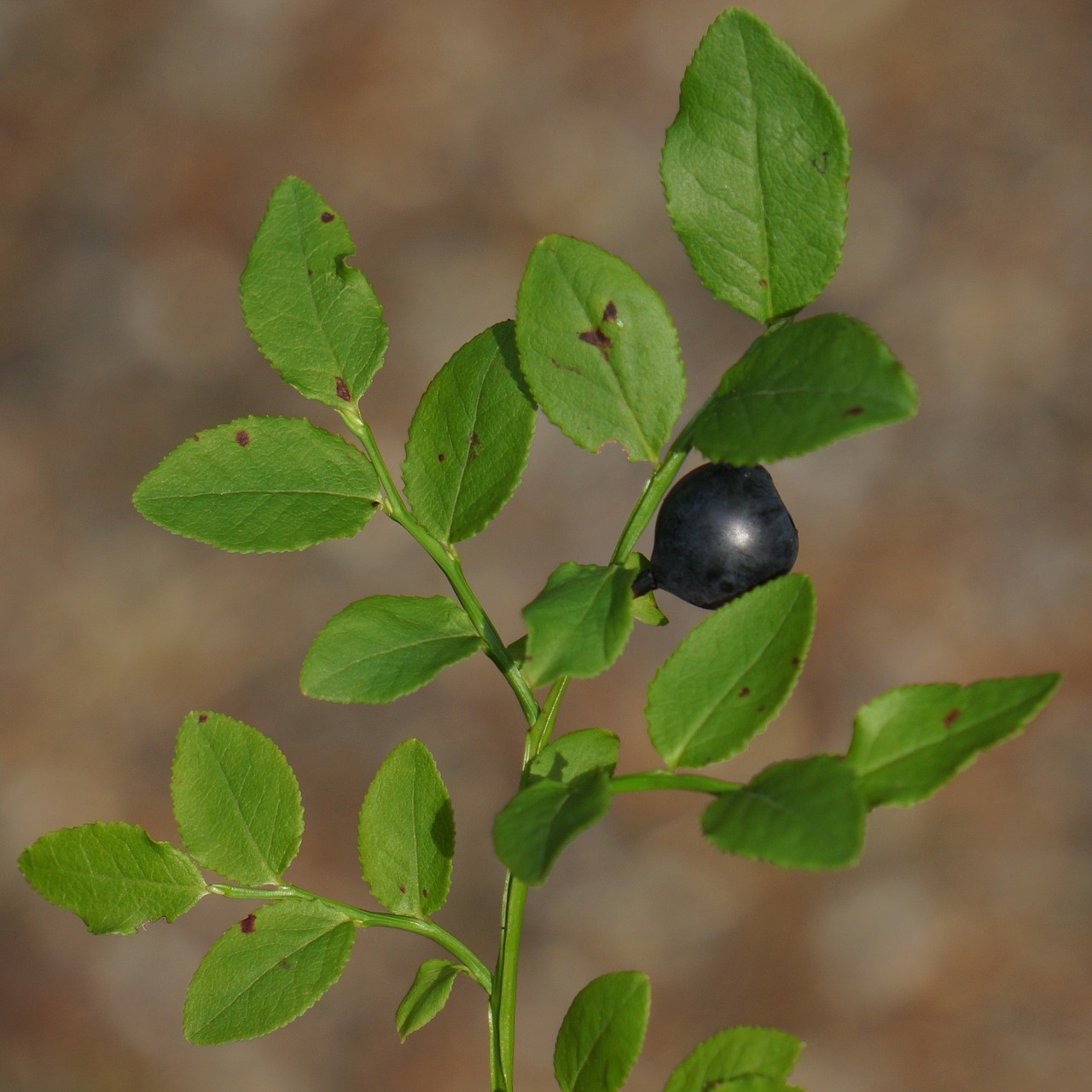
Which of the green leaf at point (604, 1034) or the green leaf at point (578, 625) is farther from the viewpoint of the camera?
the green leaf at point (604, 1034)

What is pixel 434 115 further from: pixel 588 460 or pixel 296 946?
pixel 296 946

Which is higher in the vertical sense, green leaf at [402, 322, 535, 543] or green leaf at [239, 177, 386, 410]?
green leaf at [239, 177, 386, 410]

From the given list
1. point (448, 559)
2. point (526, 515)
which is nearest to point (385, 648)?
point (448, 559)

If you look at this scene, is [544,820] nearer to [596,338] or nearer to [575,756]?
[575,756]

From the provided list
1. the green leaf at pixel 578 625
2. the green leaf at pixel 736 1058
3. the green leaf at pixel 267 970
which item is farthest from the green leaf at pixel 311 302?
the green leaf at pixel 736 1058

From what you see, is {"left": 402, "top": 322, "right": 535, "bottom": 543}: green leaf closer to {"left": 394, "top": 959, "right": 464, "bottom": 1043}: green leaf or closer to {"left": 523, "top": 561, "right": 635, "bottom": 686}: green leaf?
{"left": 523, "top": 561, "right": 635, "bottom": 686}: green leaf

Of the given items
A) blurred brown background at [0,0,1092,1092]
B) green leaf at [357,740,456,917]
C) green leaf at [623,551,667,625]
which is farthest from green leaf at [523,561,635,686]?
blurred brown background at [0,0,1092,1092]

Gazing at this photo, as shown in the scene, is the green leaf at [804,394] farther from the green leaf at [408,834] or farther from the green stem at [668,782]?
the green leaf at [408,834]
